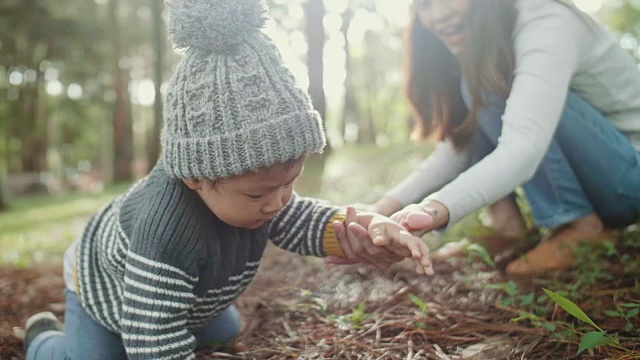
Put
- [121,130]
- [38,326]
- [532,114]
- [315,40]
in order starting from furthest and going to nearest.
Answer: [121,130] < [315,40] < [38,326] < [532,114]

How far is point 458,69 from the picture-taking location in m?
2.60

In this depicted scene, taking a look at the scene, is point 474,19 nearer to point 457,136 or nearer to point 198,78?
point 457,136

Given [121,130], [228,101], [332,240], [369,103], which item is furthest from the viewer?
[369,103]

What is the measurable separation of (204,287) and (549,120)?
1.30 m

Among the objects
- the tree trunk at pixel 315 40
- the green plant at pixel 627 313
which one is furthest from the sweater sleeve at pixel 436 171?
the tree trunk at pixel 315 40

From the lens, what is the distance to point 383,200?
233cm

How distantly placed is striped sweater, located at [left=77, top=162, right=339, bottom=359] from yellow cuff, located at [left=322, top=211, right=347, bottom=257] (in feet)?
0.04

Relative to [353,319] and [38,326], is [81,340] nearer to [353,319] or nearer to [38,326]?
[38,326]

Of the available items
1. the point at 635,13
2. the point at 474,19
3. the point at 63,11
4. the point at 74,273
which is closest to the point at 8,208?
the point at 63,11

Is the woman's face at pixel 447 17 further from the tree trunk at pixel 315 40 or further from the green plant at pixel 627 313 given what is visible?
the tree trunk at pixel 315 40

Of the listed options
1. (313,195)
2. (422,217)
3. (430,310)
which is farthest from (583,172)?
(313,195)

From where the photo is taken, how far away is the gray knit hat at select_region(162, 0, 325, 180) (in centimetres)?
142

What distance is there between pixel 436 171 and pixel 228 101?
1399 mm

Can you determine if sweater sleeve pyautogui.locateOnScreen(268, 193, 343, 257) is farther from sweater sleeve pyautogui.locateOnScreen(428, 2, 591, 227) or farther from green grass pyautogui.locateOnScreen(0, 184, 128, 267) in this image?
green grass pyautogui.locateOnScreen(0, 184, 128, 267)
